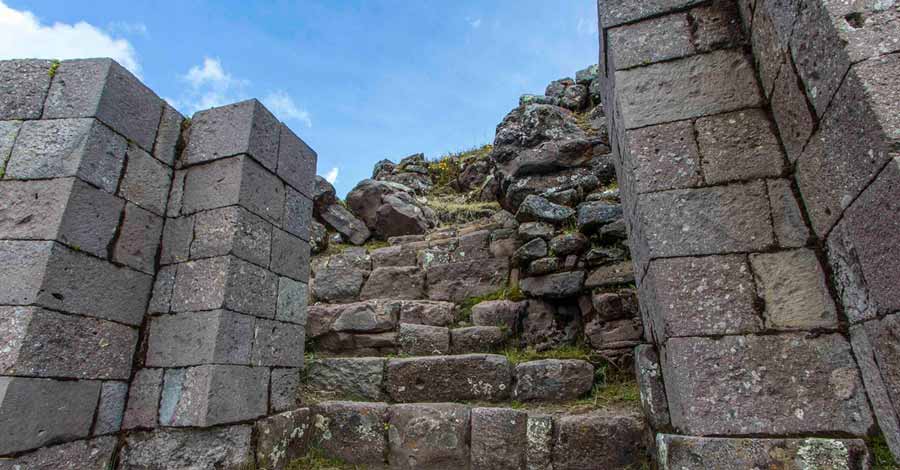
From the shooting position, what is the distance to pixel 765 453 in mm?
2012

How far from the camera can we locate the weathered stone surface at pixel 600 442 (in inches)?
114

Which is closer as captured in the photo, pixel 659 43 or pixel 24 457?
pixel 24 457

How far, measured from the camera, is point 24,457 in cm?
244

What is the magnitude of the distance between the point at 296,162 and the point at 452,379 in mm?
2398

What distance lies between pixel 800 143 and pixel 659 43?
1.07 metres

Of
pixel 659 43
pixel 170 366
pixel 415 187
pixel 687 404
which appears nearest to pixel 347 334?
pixel 170 366

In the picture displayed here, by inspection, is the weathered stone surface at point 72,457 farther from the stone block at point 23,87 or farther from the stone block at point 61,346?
the stone block at point 23,87

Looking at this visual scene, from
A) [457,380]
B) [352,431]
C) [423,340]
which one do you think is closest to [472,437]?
[457,380]

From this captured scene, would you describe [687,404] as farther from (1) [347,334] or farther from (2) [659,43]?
(1) [347,334]

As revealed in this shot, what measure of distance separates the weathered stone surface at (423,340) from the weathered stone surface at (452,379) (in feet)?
1.74

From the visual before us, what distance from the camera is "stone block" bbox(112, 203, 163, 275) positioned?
125 inches

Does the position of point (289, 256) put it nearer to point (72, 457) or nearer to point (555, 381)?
point (72, 457)

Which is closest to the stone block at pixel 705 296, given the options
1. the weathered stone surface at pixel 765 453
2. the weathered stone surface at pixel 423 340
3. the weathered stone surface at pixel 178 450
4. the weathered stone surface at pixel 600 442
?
the weathered stone surface at pixel 765 453

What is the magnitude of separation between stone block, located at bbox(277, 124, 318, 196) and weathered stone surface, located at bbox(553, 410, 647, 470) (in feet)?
9.85
